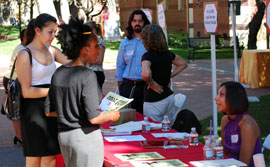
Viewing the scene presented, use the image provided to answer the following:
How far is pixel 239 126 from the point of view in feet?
13.2

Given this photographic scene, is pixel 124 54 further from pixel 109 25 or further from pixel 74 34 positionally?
pixel 109 25

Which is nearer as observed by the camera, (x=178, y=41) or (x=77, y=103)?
(x=77, y=103)

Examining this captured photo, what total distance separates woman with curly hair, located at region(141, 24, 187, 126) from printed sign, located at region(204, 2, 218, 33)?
0.92 metres

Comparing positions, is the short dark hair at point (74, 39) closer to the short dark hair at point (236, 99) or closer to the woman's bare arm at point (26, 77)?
the woman's bare arm at point (26, 77)

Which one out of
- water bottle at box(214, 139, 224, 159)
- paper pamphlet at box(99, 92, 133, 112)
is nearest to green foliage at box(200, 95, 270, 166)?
paper pamphlet at box(99, 92, 133, 112)

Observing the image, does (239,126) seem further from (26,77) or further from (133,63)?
(133,63)

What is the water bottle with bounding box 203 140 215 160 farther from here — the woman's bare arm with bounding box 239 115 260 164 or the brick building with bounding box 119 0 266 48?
the brick building with bounding box 119 0 266 48

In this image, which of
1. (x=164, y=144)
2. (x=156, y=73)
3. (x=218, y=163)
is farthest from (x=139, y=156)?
(x=156, y=73)

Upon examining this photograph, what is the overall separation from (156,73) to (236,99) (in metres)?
1.72

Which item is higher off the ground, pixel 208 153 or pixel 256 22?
pixel 256 22

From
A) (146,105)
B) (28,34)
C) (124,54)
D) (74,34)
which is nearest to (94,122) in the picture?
(74,34)

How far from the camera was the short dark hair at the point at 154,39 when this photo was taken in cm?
554

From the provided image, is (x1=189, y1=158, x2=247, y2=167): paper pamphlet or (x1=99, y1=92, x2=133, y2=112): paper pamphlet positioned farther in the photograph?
(x1=99, y1=92, x2=133, y2=112): paper pamphlet

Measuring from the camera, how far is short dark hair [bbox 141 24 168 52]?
5535 millimetres
